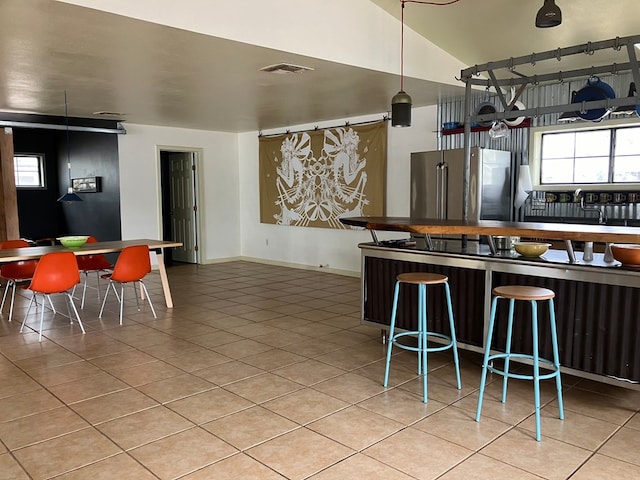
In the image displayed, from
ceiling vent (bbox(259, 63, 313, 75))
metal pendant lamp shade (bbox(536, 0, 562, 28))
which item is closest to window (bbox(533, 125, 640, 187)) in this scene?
metal pendant lamp shade (bbox(536, 0, 562, 28))

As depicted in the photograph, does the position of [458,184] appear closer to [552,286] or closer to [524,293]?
[552,286]

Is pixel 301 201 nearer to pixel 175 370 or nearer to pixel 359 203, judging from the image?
pixel 359 203

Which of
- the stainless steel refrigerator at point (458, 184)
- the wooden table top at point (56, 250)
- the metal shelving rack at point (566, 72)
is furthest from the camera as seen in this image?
the stainless steel refrigerator at point (458, 184)

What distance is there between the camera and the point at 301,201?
28.9ft

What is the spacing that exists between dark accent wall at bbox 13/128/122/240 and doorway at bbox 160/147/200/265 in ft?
4.16

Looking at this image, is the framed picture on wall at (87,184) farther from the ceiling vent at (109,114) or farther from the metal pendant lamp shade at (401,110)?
the metal pendant lamp shade at (401,110)

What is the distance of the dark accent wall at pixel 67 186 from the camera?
856cm

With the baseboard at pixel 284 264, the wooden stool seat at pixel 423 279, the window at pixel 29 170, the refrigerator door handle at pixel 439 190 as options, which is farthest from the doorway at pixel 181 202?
the wooden stool seat at pixel 423 279

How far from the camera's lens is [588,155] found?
18.7ft

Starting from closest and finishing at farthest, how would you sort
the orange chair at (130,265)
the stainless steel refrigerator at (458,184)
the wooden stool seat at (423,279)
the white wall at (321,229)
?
the wooden stool seat at (423,279), the orange chair at (130,265), the stainless steel refrigerator at (458,184), the white wall at (321,229)

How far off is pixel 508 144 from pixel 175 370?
182 inches

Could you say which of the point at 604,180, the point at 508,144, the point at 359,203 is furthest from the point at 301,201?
the point at 604,180

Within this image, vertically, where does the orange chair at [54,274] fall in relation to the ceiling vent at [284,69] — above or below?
below

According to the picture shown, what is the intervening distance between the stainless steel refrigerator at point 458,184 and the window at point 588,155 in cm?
43
